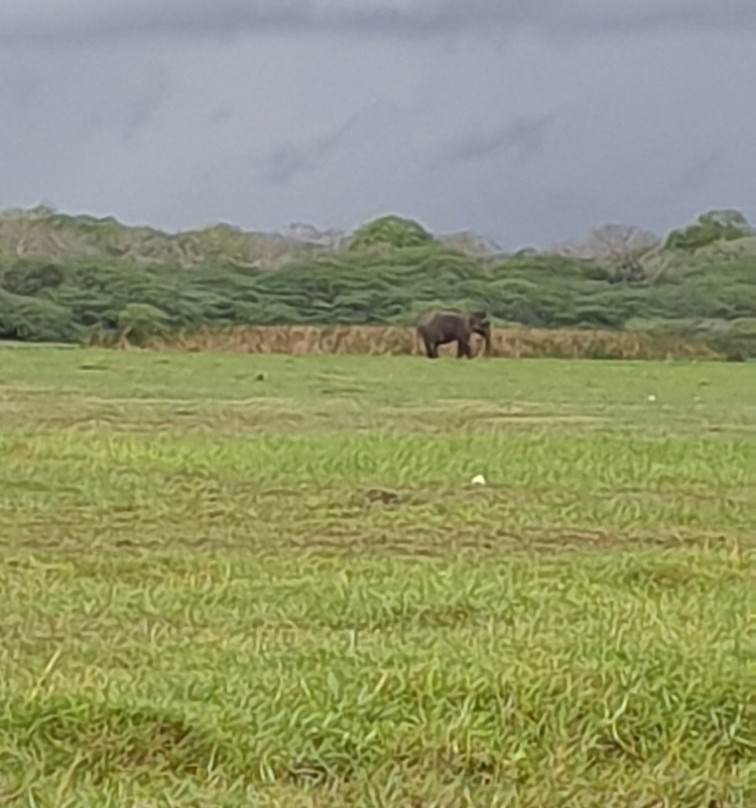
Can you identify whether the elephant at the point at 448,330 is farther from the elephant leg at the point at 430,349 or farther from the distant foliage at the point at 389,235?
the distant foliage at the point at 389,235

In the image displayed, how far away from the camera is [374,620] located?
5598mm

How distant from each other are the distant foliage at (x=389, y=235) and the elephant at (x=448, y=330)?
14.3 metres

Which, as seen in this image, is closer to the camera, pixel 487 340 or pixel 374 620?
pixel 374 620

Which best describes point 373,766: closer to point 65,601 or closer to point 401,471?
point 65,601

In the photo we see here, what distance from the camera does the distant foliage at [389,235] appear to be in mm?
41906

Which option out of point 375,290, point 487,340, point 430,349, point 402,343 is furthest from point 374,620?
point 375,290

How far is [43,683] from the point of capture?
186 inches

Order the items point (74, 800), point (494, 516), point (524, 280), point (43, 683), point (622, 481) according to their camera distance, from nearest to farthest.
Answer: point (74, 800), point (43, 683), point (494, 516), point (622, 481), point (524, 280)

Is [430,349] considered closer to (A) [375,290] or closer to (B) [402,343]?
(B) [402,343]

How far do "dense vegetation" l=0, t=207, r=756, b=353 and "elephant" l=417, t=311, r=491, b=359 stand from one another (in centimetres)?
440

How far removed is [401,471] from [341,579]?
10.8 ft

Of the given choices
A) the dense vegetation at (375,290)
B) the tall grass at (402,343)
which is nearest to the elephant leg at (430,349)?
the tall grass at (402,343)

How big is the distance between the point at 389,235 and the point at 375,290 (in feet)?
24.2

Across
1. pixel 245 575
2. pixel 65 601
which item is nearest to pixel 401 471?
pixel 245 575
